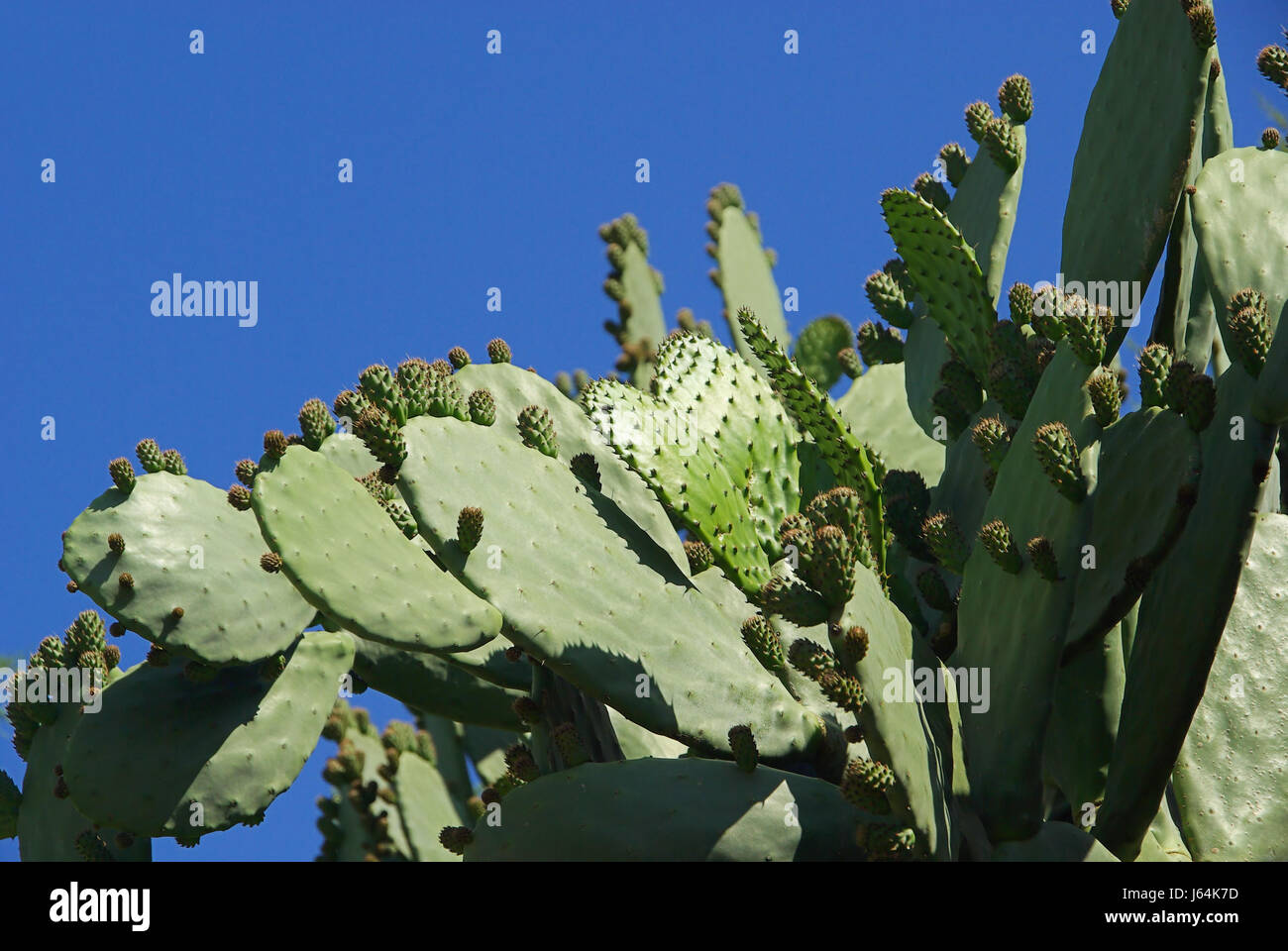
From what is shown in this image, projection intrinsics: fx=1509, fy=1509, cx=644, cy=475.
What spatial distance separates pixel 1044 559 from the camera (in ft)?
7.79

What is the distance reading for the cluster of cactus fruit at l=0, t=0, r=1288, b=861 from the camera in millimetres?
2342

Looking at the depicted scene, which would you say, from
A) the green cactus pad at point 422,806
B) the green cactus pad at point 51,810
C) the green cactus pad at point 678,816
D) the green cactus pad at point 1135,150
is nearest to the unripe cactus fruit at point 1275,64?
the green cactus pad at point 1135,150

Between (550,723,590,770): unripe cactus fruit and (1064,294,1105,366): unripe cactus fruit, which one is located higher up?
(1064,294,1105,366): unripe cactus fruit

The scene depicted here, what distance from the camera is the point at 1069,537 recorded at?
2393mm

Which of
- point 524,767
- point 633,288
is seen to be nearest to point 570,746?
point 524,767

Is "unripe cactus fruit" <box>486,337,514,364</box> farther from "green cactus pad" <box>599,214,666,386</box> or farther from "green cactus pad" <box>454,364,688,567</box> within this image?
"green cactus pad" <box>599,214,666,386</box>

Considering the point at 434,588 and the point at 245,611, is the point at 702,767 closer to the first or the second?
the point at 434,588

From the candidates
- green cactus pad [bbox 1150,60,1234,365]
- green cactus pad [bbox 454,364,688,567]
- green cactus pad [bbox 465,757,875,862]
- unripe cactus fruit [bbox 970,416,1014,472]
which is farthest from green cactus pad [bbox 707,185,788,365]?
green cactus pad [bbox 465,757,875,862]

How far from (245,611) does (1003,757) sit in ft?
4.74

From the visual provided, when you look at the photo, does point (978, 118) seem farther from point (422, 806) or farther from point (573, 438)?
point (422, 806)

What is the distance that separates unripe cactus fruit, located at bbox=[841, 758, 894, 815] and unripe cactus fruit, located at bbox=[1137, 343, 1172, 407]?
878 mm

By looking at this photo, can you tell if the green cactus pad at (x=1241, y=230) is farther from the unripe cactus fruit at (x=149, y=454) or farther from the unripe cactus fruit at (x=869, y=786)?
the unripe cactus fruit at (x=149, y=454)

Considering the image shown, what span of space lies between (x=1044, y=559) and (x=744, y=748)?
558 mm
